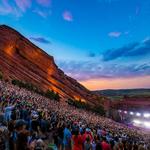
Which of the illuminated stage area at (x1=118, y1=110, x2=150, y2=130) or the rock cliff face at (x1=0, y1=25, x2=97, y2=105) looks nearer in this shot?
the illuminated stage area at (x1=118, y1=110, x2=150, y2=130)

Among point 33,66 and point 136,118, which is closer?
point 136,118

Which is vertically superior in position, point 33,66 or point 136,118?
point 33,66

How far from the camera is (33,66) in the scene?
356 ft

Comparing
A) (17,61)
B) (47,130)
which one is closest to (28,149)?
(47,130)

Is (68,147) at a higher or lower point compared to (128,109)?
lower

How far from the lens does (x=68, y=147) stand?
52.0 ft

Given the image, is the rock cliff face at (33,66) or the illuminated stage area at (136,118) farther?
the rock cliff face at (33,66)

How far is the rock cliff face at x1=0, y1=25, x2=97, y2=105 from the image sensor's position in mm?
95938

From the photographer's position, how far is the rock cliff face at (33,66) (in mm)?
95938

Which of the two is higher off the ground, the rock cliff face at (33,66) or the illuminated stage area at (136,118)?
the rock cliff face at (33,66)

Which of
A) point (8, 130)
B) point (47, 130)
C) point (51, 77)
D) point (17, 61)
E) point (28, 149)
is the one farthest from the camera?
point (51, 77)

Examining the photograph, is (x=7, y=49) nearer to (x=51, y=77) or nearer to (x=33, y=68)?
(x=33, y=68)

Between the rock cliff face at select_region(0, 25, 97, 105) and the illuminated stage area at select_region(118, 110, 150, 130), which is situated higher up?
the rock cliff face at select_region(0, 25, 97, 105)

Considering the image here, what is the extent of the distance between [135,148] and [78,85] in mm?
100576
